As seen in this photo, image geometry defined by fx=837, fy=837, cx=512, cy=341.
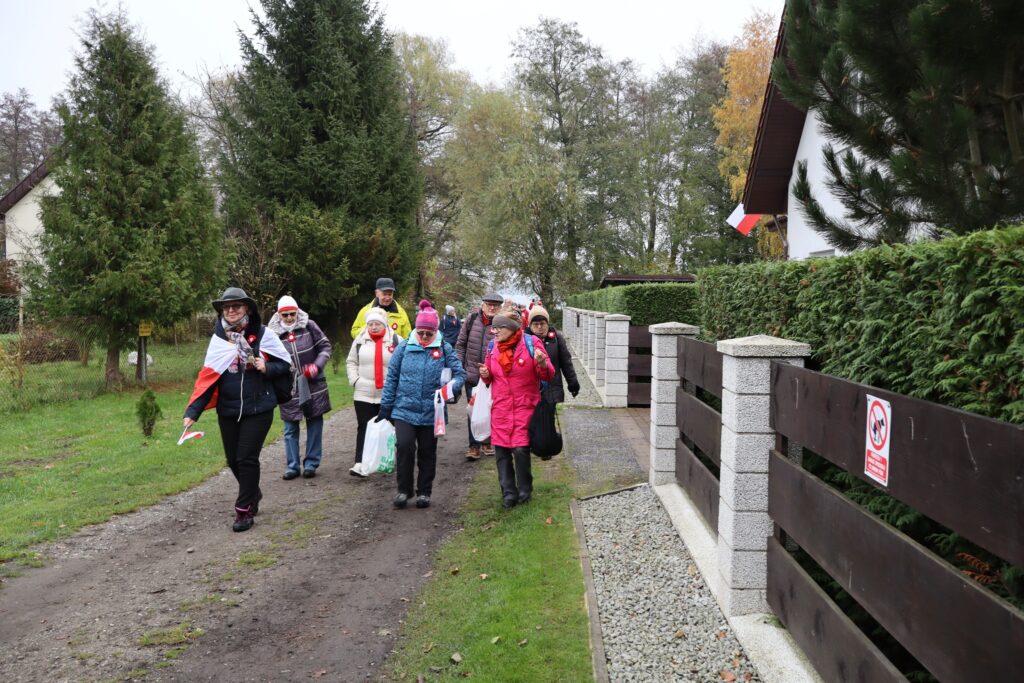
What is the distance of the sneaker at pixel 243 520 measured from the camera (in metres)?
7.30

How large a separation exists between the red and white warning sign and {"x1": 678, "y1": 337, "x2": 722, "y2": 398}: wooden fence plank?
2528mm

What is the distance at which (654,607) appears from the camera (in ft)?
17.0

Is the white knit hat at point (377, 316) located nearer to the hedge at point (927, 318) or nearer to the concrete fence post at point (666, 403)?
the concrete fence post at point (666, 403)

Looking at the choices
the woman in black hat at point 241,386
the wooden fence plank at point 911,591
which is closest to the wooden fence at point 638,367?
the woman in black hat at point 241,386

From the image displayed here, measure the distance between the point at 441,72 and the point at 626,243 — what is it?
13.2 metres

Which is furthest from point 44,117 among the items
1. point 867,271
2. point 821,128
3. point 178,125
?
point 867,271

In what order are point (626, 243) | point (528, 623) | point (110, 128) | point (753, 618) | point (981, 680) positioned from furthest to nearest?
point (626, 243), point (110, 128), point (528, 623), point (753, 618), point (981, 680)

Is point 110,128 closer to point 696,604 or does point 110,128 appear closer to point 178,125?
point 178,125

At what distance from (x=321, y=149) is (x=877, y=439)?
30539 millimetres

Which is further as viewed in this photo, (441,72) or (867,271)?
(441,72)

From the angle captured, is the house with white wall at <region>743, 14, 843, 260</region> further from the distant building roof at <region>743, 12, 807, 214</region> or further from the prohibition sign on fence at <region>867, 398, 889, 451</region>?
the prohibition sign on fence at <region>867, 398, 889, 451</region>

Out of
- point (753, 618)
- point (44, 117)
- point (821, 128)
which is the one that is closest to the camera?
point (753, 618)

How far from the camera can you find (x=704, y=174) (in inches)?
1660

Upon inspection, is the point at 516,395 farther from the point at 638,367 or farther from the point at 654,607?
the point at 638,367
